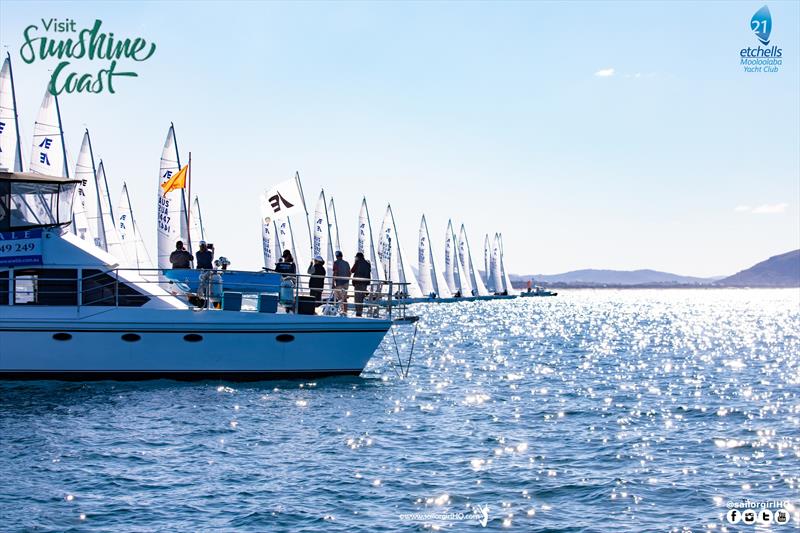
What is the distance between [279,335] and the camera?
21016mm

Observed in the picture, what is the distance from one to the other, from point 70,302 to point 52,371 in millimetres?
1756

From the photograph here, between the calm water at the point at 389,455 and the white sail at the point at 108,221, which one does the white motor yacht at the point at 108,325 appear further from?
the white sail at the point at 108,221

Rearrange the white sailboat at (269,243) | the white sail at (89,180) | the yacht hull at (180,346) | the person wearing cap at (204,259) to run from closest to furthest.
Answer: the yacht hull at (180,346), the person wearing cap at (204,259), the white sail at (89,180), the white sailboat at (269,243)

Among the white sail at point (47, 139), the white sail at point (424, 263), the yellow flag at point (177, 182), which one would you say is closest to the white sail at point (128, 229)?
the white sail at point (47, 139)

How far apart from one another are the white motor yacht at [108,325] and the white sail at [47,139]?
27443 millimetres

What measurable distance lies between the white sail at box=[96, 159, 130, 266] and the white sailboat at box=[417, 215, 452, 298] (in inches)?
2196

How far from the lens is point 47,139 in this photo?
1842 inches

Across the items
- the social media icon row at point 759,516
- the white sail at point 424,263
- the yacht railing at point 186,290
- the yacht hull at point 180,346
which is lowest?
the social media icon row at point 759,516

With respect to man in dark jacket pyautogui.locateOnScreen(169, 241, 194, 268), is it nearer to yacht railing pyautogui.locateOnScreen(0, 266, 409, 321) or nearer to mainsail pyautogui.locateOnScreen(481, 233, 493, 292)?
yacht railing pyautogui.locateOnScreen(0, 266, 409, 321)

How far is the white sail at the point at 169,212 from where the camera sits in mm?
53281

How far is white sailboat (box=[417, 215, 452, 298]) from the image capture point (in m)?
115

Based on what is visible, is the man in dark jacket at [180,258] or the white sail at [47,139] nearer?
the man in dark jacket at [180,258]

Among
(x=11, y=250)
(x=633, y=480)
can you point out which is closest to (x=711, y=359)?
(x=633, y=480)

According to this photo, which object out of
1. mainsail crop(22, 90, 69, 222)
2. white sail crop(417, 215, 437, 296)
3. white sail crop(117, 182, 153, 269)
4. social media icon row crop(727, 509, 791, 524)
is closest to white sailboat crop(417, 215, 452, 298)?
white sail crop(417, 215, 437, 296)
